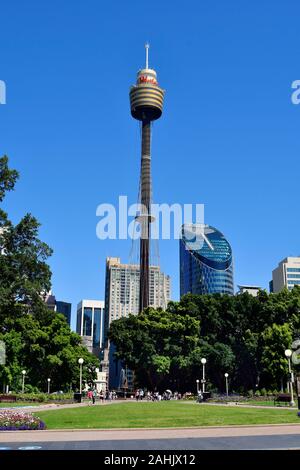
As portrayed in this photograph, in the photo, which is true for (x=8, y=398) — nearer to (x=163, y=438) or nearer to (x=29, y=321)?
(x=29, y=321)

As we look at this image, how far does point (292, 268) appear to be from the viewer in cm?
19850

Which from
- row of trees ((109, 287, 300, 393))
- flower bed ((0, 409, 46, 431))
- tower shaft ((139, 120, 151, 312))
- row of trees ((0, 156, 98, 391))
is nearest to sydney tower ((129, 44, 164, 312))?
tower shaft ((139, 120, 151, 312))

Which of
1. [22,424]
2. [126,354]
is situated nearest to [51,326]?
[126,354]

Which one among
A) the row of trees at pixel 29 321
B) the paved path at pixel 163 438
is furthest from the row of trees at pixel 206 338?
the paved path at pixel 163 438

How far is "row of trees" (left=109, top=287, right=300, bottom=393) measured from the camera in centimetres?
7738

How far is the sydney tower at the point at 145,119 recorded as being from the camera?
513 ft

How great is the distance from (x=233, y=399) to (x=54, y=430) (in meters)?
41.4

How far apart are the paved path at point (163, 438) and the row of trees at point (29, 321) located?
2289 centimetres

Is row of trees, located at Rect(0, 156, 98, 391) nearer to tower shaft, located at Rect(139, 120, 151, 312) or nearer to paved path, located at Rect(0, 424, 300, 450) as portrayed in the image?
paved path, located at Rect(0, 424, 300, 450)

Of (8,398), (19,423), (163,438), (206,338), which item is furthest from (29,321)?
(163,438)

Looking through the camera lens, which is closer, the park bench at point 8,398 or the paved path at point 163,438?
the paved path at point 163,438

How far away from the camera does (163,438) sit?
17984 millimetres

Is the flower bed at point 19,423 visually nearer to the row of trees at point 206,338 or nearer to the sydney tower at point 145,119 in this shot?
the row of trees at point 206,338
